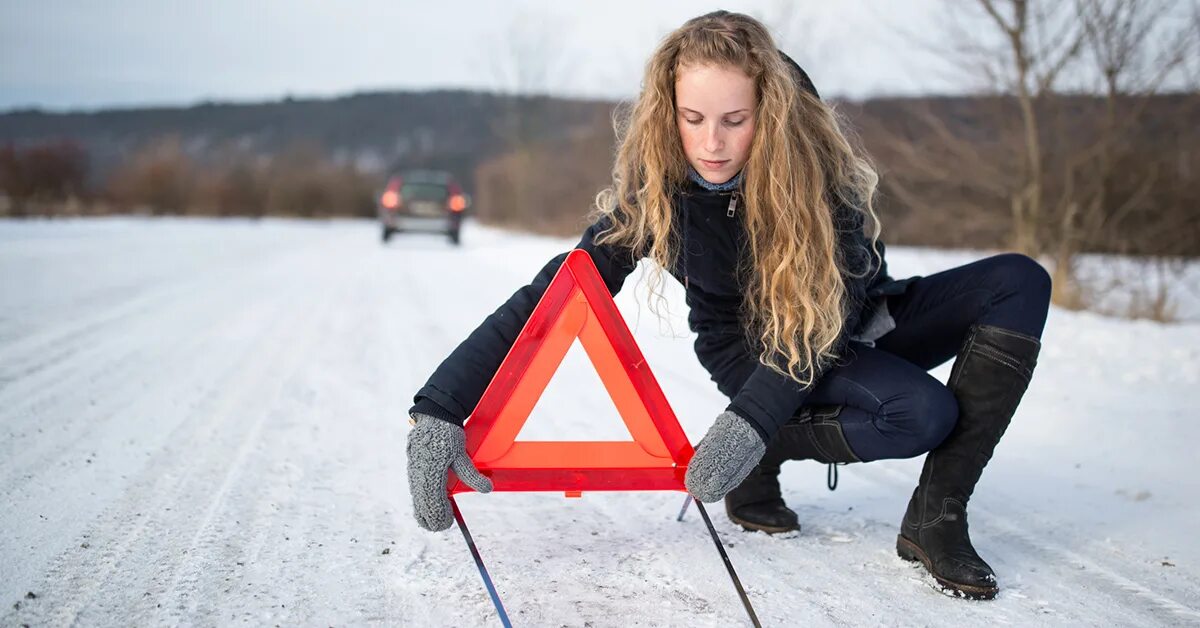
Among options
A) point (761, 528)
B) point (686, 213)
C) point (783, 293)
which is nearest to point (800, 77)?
point (686, 213)

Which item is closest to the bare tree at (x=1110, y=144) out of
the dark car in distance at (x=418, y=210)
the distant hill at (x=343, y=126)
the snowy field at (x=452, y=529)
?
the snowy field at (x=452, y=529)

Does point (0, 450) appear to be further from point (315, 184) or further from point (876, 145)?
point (315, 184)

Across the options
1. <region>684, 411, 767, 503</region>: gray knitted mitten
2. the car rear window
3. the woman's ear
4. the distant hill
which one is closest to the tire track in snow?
<region>684, 411, 767, 503</region>: gray knitted mitten

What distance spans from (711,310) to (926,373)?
1.97 ft

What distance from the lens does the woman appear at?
6.21 feet

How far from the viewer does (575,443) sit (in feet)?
6.38

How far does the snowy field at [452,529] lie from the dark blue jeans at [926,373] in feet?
1.25

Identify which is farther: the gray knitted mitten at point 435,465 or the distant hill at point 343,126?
the distant hill at point 343,126

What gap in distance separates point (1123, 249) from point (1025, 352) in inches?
294

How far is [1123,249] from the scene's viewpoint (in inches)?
317

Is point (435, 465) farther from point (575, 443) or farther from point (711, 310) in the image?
point (711, 310)

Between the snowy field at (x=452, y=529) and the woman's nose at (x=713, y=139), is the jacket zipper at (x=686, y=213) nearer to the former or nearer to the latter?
the woman's nose at (x=713, y=139)

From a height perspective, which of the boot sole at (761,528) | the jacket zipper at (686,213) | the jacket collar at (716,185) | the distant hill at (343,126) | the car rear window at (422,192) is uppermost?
the distant hill at (343,126)

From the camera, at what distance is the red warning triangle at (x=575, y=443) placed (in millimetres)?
1851
